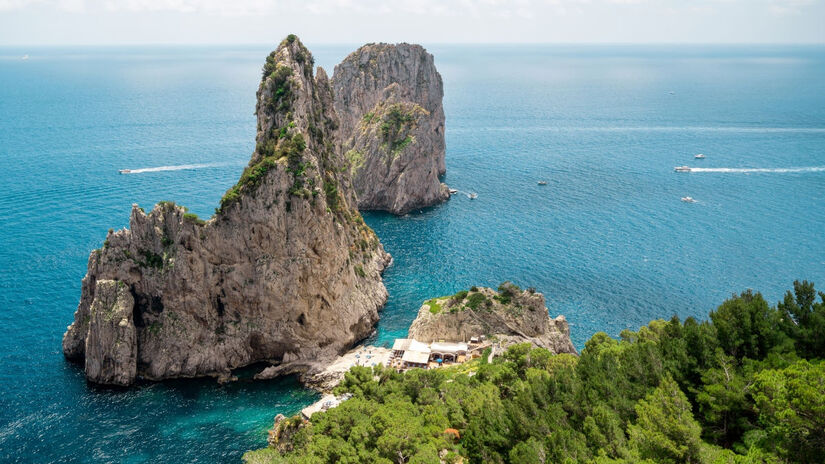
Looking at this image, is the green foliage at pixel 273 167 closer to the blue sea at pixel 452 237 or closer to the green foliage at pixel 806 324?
the blue sea at pixel 452 237

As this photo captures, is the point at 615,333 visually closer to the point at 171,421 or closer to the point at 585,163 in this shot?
the point at 171,421

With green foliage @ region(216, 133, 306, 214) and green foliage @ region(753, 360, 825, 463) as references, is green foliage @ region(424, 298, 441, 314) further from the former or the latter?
green foliage @ region(753, 360, 825, 463)

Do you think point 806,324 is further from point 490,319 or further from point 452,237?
point 452,237

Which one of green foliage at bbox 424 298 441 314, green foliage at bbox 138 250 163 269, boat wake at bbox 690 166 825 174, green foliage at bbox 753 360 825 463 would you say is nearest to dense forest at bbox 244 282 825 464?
green foliage at bbox 753 360 825 463

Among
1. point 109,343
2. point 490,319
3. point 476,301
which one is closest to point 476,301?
point 476,301

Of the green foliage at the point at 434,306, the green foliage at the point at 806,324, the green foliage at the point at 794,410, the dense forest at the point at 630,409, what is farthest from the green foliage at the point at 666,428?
the green foliage at the point at 434,306

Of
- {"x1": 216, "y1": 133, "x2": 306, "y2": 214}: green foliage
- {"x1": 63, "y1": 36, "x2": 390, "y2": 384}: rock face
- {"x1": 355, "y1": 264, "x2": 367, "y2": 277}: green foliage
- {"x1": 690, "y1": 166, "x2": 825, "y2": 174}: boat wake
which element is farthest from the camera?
{"x1": 690, "y1": 166, "x2": 825, "y2": 174}: boat wake

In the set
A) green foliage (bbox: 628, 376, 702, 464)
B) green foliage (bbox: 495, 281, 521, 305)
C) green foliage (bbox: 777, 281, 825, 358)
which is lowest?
green foliage (bbox: 495, 281, 521, 305)
